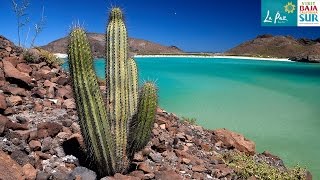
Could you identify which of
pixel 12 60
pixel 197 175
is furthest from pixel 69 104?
pixel 197 175

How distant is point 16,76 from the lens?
25.1 feet

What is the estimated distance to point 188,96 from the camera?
18125 mm

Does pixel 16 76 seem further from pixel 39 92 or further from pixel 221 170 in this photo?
pixel 221 170

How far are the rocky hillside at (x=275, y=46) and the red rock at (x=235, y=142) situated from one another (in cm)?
Result: 9780

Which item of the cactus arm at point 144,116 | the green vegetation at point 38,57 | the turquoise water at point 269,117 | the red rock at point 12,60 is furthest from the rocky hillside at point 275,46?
the cactus arm at point 144,116

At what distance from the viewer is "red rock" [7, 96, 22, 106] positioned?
676 centimetres

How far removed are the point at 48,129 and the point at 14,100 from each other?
4.83 feet

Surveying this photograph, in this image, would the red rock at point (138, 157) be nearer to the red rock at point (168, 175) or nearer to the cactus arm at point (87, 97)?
the red rock at point (168, 175)

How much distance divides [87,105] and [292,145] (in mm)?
6269

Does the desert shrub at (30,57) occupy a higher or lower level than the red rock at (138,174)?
higher

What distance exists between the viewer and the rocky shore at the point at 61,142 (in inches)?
190

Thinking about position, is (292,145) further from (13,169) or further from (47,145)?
(13,169)

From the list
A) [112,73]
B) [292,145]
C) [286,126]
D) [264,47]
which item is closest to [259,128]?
[286,126]

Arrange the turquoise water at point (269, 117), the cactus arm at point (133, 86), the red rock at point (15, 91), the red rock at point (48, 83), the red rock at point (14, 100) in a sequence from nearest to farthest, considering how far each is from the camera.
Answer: the cactus arm at point (133, 86) < the red rock at point (14, 100) < the red rock at point (15, 91) < the red rock at point (48, 83) < the turquoise water at point (269, 117)
